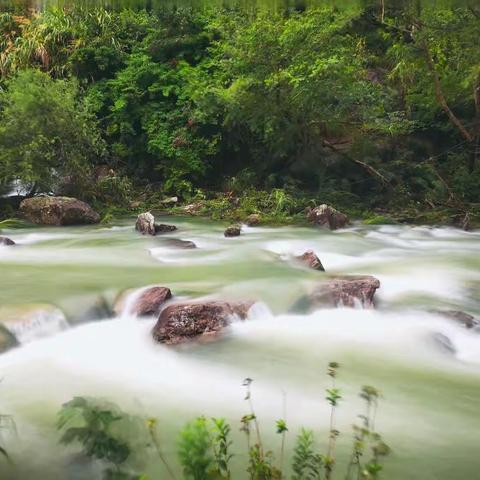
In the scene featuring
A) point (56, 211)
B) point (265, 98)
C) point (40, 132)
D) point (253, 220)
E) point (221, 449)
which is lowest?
point (253, 220)

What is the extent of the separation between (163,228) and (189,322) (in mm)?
6133

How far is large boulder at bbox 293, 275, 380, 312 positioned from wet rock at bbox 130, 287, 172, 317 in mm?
1434

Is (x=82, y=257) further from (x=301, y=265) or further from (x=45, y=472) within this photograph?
(x=45, y=472)

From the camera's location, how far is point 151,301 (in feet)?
19.3

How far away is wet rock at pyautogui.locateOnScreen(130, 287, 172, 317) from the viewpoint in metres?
5.82

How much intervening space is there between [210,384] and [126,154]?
1254cm

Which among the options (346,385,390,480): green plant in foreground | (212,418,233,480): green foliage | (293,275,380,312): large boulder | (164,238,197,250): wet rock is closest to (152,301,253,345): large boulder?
(293,275,380,312): large boulder

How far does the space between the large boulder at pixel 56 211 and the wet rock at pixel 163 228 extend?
2.06 meters

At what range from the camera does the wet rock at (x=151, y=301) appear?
19.1 ft

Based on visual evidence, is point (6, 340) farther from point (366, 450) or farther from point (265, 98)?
point (265, 98)

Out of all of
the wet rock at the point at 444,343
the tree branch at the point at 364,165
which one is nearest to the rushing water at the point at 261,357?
the wet rock at the point at 444,343

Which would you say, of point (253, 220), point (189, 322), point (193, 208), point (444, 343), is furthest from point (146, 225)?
point (444, 343)

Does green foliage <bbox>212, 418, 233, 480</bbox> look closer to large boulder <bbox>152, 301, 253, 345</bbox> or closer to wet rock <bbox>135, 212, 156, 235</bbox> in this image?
large boulder <bbox>152, 301, 253, 345</bbox>

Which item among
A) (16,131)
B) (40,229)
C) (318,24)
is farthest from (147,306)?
(318,24)
